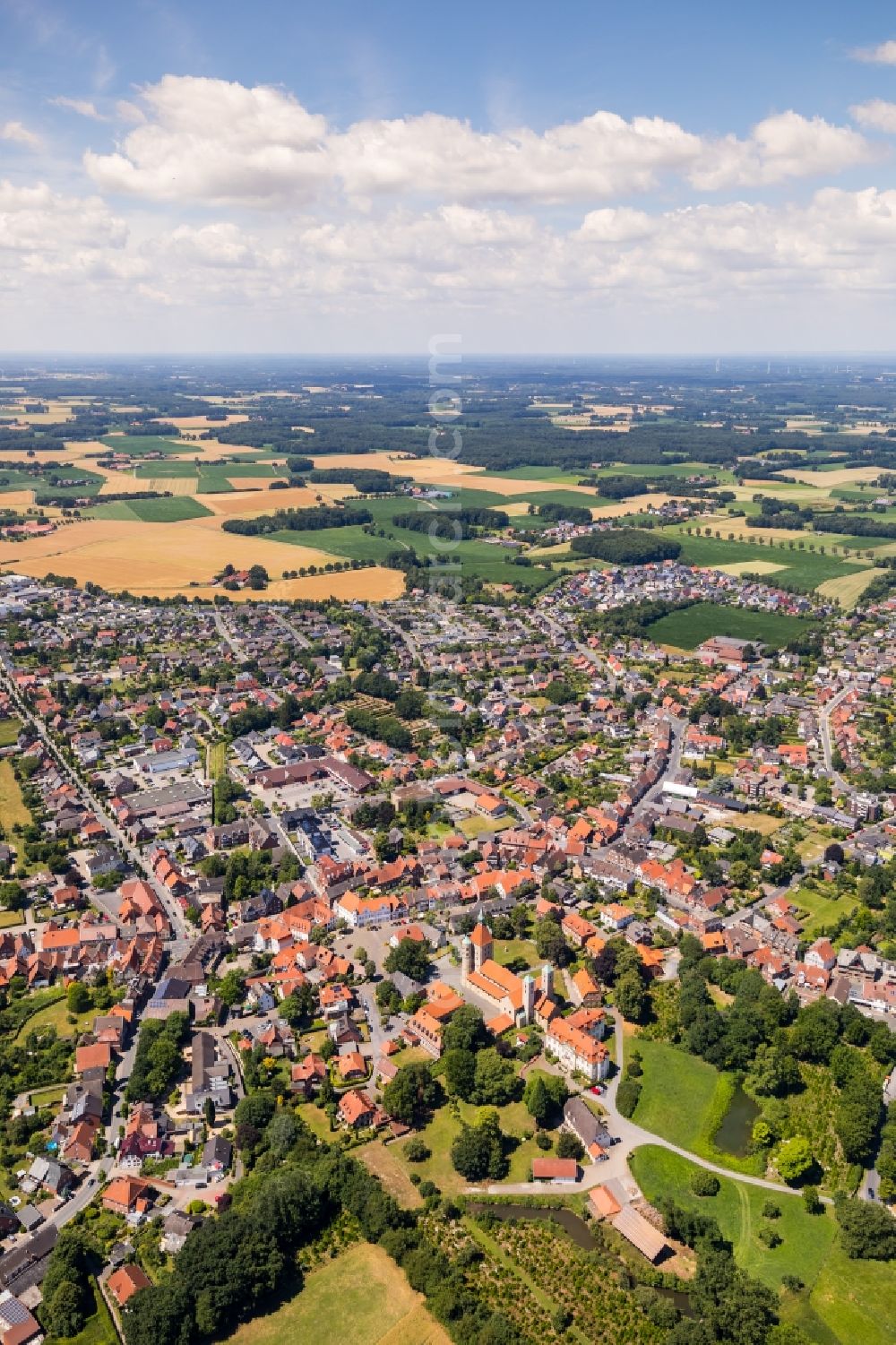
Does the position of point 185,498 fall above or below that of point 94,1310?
above

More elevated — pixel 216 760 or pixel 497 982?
pixel 216 760

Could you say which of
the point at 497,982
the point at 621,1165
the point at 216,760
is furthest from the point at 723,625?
the point at 621,1165

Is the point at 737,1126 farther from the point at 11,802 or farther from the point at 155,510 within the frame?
the point at 155,510

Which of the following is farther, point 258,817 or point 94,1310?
point 258,817

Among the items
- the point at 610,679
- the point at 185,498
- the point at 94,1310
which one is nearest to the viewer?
the point at 94,1310

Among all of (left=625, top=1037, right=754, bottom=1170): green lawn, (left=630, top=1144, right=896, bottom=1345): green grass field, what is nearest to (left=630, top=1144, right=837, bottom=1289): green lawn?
(left=630, top=1144, right=896, bottom=1345): green grass field

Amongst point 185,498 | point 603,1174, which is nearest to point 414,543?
point 185,498

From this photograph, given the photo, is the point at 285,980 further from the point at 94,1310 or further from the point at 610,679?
the point at 610,679
